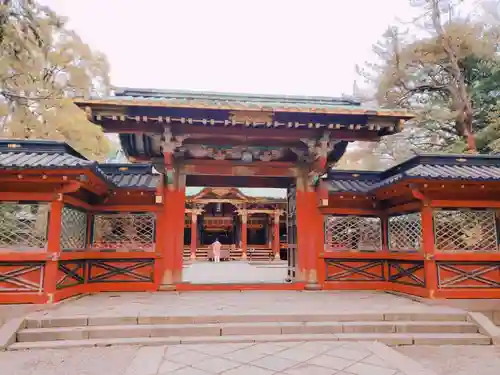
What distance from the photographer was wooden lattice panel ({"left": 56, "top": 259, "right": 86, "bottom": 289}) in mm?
7279

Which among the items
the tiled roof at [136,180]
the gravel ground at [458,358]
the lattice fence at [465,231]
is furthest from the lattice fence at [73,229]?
the lattice fence at [465,231]

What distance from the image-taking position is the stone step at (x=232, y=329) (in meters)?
5.42

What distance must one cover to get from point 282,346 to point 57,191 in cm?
513

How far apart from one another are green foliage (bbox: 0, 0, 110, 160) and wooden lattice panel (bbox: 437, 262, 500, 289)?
47.1ft

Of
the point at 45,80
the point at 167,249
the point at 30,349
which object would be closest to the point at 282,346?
the point at 30,349

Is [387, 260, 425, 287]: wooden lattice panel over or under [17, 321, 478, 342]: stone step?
over

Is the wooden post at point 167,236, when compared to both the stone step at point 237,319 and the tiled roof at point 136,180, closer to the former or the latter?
the tiled roof at point 136,180

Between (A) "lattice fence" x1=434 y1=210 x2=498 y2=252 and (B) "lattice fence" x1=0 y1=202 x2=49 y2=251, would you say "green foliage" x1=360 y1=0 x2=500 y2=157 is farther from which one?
(B) "lattice fence" x1=0 y1=202 x2=49 y2=251

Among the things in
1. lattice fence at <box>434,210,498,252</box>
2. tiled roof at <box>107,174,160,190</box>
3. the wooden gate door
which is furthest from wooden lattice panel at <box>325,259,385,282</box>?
tiled roof at <box>107,174,160,190</box>

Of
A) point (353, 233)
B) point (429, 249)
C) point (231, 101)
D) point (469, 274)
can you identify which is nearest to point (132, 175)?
point (231, 101)

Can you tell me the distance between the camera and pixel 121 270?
8.72m

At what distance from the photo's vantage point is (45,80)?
56.5ft

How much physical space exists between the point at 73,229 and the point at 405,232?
25.2ft

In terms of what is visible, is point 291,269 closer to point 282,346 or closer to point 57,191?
point 282,346
